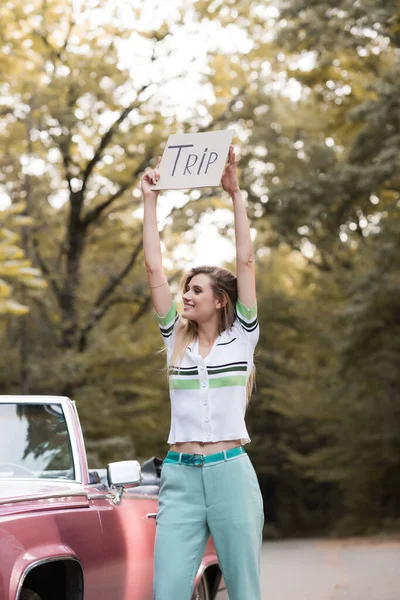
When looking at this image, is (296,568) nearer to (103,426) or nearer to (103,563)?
(103,563)

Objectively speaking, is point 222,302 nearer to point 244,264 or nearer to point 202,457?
point 244,264

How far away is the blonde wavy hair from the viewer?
15.5 ft

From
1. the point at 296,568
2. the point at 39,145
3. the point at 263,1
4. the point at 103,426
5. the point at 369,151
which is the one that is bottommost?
the point at 296,568

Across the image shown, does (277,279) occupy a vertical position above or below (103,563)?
above

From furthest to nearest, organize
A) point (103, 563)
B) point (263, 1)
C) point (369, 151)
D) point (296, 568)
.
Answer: point (263, 1) → point (369, 151) → point (296, 568) → point (103, 563)

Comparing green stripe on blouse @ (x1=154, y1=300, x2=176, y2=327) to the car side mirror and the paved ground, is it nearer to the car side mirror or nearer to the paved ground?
the car side mirror

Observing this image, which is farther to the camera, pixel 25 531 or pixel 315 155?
pixel 315 155

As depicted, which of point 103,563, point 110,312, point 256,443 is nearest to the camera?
point 103,563

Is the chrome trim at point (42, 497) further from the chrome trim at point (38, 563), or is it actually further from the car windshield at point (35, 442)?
the car windshield at point (35, 442)

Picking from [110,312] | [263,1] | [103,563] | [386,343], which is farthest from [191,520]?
[110,312]

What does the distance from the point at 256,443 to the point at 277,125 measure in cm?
1256

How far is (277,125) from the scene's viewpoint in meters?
27.8

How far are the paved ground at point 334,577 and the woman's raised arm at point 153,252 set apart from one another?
4.91 meters

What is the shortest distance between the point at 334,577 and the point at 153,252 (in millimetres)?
7457
